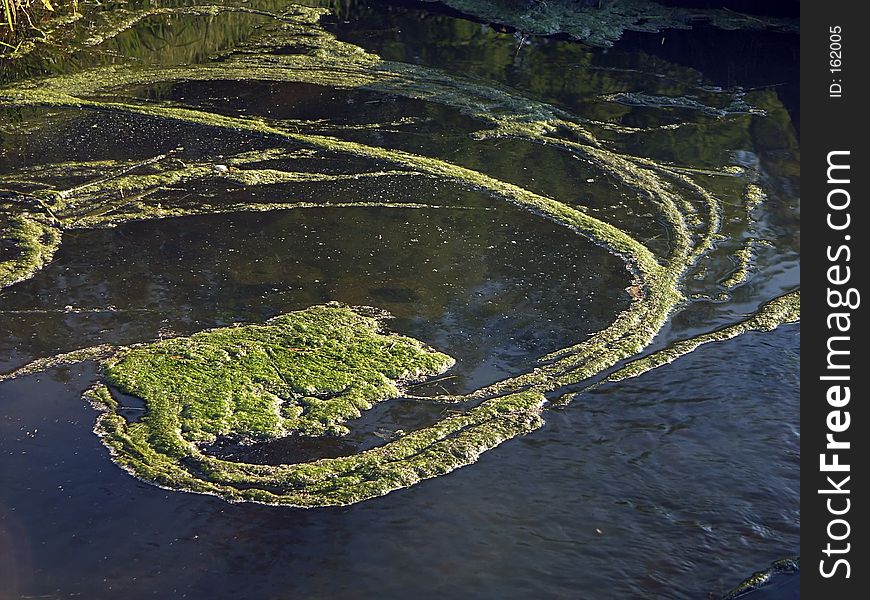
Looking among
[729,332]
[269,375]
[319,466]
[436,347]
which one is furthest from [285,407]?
[729,332]

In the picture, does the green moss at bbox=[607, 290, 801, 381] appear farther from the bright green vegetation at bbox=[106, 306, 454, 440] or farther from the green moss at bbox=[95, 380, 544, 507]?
the bright green vegetation at bbox=[106, 306, 454, 440]

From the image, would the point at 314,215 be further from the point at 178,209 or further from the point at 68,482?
the point at 68,482

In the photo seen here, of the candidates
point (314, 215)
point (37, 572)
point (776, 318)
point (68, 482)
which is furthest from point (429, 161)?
point (37, 572)

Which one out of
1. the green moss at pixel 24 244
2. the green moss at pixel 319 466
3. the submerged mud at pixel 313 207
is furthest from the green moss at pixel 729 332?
the green moss at pixel 24 244

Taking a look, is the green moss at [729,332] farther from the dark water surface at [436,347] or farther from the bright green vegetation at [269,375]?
the bright green vegetation at [269,375]

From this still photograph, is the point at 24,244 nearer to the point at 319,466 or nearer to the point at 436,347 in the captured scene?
the point at 436,347
